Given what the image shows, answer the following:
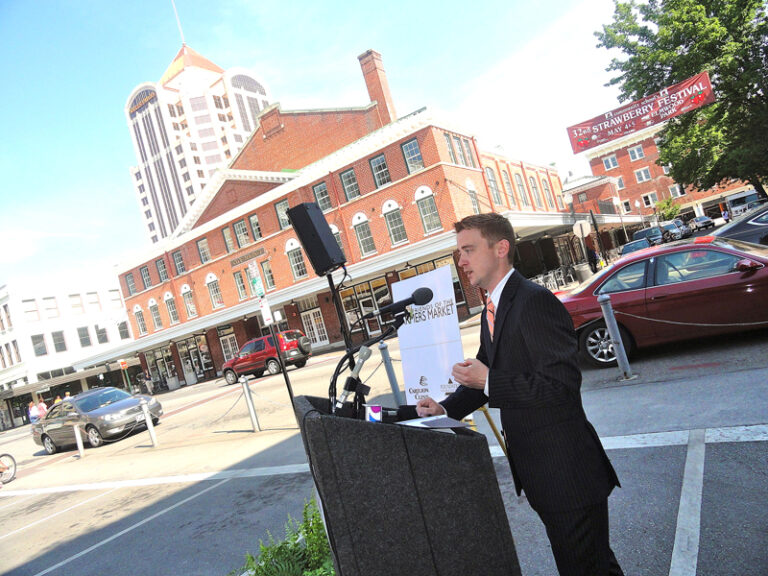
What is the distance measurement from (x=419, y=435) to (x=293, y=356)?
20761 millimetres

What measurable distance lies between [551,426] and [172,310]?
1608 inches

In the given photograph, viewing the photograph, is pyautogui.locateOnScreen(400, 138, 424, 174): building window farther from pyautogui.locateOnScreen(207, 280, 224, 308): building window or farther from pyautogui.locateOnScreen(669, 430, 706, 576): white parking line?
pyautogui.locateOnScreen(669, 430, 706, 576): white parking line

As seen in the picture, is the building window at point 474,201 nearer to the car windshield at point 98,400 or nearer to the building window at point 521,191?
the building window at point 521,191

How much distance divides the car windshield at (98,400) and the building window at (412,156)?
17.8m

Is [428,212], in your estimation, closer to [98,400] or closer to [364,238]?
[364,238]

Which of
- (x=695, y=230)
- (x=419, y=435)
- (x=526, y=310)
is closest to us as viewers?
(x=419, y=435)

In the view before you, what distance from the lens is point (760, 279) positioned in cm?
625

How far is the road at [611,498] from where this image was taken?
2.93 meters

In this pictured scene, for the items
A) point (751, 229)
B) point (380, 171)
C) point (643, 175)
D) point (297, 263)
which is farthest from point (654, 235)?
point (643, 175)

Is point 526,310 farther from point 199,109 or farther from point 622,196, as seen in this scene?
point 199,109

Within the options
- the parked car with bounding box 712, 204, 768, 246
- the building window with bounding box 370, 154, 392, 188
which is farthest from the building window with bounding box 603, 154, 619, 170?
the parked car with bounding box 712, 204, 768, 246

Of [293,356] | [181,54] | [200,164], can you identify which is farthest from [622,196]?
[181,54]

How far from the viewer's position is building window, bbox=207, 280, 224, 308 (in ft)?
117

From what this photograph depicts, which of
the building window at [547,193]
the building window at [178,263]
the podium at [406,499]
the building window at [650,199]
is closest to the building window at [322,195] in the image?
the building window at [178,263]
